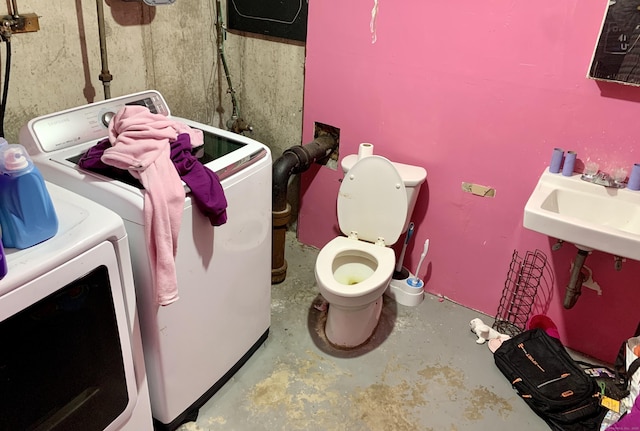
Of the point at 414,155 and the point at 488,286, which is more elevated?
the point at 414,155

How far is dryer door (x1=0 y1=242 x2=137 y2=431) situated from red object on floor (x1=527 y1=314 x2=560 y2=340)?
1.71 m

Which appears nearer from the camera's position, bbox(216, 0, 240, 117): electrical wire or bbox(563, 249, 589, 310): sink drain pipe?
bbox(563, 249, 589, 310): sink drain pipe

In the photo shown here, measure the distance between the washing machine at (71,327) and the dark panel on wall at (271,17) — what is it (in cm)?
148

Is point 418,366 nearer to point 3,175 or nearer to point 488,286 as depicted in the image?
point 488,286

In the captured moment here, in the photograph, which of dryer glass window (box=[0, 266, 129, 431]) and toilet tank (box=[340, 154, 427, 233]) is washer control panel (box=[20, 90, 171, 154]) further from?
toilet tank (box=[340, 154, 427, 233])

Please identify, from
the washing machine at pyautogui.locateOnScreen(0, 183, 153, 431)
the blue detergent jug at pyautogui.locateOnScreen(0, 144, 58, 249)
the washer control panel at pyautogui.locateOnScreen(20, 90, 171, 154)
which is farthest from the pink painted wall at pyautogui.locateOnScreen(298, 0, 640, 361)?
the blue detergent jug at pyautogui.locateOnScreen(0, 144, 58, 249)

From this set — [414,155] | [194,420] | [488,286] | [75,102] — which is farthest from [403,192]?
[75,102]

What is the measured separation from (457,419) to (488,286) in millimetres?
704

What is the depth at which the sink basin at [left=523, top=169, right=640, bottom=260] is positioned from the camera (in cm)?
168

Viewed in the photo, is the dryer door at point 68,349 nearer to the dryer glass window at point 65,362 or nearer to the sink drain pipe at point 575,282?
the dryer glass window at point 65,362

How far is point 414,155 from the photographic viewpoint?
2.36 metres

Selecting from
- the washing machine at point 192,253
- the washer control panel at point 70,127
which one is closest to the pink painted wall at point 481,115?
the washing machine at point 192,253

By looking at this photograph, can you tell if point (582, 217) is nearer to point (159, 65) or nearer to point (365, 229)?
point (365, 229)

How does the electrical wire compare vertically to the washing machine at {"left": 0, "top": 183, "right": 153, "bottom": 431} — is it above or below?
above
